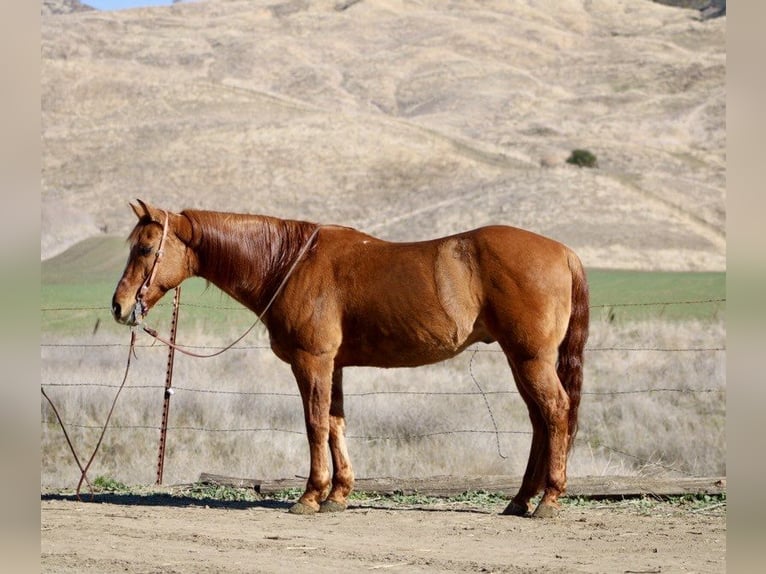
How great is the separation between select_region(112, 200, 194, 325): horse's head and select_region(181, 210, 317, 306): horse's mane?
0.12 m

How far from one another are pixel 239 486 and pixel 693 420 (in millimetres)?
5285

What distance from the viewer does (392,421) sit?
11.3 metres

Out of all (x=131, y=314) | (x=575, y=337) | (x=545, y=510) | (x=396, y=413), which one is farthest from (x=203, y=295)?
(x=545, y=510)

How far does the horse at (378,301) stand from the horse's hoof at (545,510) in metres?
0.01

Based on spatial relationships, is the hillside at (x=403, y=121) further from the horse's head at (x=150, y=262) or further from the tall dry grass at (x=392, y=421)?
the horse's head at (x=150, y=262)

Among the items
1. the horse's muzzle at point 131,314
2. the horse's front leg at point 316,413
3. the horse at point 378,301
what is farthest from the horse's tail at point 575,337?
the horse's muzzle at point 131,314

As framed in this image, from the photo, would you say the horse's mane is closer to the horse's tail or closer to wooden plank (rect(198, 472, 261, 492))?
wooden plank (rect(198, 472, 261, 492))

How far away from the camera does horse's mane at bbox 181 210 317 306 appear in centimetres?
775

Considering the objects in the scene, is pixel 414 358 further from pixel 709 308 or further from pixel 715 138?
pixel 715 138

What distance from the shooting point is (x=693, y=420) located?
11.5 meters

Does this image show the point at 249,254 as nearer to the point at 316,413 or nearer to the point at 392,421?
the point at 316,413

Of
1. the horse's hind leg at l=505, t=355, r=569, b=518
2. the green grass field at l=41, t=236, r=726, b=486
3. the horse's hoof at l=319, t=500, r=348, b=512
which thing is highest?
the horse's hind leg at l=505, t=355, r=569, b=518

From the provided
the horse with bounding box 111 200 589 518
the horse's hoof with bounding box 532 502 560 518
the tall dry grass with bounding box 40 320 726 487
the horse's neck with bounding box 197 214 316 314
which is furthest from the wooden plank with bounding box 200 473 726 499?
the horse's neck with bounding box 197 214 316 314
